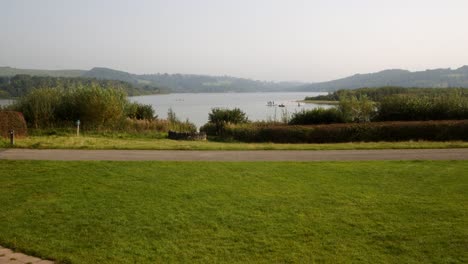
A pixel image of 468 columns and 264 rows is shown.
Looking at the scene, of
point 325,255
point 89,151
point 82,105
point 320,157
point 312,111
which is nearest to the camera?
point 325,255

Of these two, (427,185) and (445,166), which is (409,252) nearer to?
(427,185)

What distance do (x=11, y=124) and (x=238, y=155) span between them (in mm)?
10161

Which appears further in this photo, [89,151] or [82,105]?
[82,105]

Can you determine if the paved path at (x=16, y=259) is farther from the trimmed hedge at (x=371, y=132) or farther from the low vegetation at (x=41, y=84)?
the low vegetation at (x=41, y=84)

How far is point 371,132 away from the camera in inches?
792

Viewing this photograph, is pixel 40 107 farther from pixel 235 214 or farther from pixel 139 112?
pixel 235 214

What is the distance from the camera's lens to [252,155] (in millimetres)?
13328

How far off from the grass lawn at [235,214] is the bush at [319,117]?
48.6 ft

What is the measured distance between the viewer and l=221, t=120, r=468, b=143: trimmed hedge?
19.4m

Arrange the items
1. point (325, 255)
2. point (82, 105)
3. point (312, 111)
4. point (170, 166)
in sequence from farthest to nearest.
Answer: point (312, 111)
point (82, 105)
point (170, 166)
point (325, 255)

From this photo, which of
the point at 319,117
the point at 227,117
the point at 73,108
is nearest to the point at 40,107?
the point at 73,108

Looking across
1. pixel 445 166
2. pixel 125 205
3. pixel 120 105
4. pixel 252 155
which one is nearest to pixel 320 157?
pixel 252 155

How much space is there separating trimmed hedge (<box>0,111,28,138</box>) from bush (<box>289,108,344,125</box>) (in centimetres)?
1460

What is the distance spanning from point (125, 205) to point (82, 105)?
702 inches
